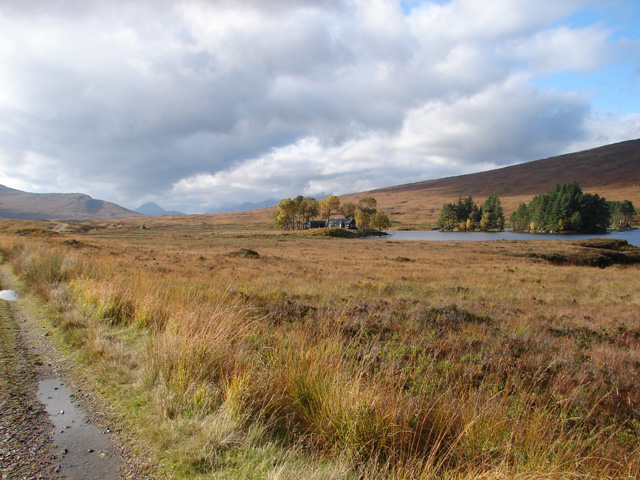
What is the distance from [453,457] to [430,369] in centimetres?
174

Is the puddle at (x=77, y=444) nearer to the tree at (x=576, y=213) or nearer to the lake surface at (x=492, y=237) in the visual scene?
the lake surface at (x=492, y=237)

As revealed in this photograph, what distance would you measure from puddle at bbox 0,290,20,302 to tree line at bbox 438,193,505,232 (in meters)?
151

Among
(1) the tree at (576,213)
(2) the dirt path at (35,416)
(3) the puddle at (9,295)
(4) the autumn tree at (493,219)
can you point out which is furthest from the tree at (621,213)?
(3) the puddle at (9,295)

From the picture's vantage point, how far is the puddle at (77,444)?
3.12 meters

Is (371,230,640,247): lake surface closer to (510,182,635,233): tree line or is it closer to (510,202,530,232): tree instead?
(510,182,635,233): tree line

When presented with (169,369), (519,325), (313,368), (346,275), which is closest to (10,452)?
(169,369)

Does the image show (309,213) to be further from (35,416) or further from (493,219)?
(35,416)

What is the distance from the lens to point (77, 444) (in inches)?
137

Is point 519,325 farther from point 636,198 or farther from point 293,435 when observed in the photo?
point 636,198

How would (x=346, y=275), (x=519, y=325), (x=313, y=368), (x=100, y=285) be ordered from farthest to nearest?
(x=346, y=275)
(x=519, y=325)
(x=100, y=285)
(x=313, y=368)

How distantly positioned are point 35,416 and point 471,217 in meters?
165

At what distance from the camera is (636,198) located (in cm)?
17438

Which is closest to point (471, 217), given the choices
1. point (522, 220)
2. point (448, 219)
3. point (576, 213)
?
point (448, 219)

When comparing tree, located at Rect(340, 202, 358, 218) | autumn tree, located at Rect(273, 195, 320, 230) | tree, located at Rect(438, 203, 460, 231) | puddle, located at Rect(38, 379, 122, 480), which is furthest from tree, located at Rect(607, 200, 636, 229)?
puddle, located at Rect(38, 379, 122, 480)
